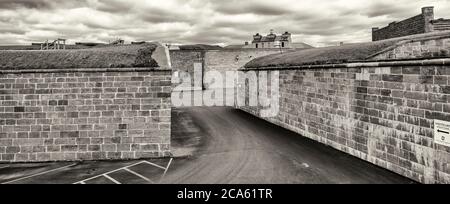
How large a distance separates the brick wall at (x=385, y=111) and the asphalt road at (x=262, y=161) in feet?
1.55

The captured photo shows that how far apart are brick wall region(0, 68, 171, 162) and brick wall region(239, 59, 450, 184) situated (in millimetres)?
6158

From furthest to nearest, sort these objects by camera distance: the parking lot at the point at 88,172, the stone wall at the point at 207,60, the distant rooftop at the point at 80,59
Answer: the stone wall at the point at 207,60, the distant rooftop at the point at 80,59, the parking lot at the point at 88,172

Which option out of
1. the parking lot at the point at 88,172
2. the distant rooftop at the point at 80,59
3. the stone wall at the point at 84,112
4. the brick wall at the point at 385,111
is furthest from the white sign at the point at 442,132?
the distant rooftop at the point at 80,59

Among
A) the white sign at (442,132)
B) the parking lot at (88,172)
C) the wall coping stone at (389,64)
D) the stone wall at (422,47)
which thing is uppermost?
the stone wall at (422,47)

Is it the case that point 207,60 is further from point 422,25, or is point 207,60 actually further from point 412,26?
point 422,25

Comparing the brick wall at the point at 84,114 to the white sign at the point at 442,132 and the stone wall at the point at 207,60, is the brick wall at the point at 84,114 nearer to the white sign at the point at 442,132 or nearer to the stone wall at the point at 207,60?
the white sign at the point at 442,132

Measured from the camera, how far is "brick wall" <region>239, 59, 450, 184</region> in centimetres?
707

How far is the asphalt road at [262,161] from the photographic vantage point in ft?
25.5

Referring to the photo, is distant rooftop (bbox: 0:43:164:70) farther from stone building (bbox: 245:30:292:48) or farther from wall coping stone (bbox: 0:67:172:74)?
stone building (bbox: 245:30:292:48)

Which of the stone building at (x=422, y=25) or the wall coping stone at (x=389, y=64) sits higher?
the stone building at (x=422, y=25)

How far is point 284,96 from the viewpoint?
1562 centimetres

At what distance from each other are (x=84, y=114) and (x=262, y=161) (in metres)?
6.12

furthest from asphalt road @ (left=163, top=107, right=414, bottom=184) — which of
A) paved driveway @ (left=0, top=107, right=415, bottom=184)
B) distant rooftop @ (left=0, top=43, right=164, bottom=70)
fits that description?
distant rooftop @ (left=0, top=43, right=164, bottom=70)
